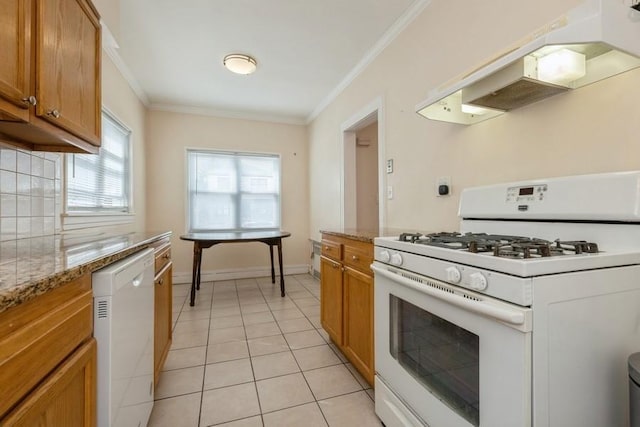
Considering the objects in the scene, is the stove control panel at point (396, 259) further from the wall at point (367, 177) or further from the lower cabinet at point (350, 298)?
the wall at point (367, 177)

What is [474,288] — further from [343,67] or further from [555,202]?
[343,67]

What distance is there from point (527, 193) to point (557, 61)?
50cm

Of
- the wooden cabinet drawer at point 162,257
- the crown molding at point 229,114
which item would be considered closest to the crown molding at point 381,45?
the crown molding at point 229,114

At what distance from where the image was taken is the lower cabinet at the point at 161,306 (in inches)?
60.7

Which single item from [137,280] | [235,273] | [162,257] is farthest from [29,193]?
[235,273]

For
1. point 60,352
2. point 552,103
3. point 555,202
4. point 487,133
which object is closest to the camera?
point 60,352

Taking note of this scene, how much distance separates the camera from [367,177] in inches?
155

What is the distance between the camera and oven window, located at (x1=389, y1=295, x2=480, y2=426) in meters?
0.91

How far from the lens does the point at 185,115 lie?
4117 millimetres

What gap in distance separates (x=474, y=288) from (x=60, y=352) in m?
1.07

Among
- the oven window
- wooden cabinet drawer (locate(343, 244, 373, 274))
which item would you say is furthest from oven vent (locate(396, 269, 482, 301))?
wooden cabinet drawer (locate(343, 244, 373, 274))

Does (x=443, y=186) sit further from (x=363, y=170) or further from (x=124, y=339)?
(x=363, y=170)

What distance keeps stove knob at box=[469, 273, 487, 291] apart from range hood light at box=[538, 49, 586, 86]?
872 millimetres

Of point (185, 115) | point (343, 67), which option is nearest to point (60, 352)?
point (343, 67)
